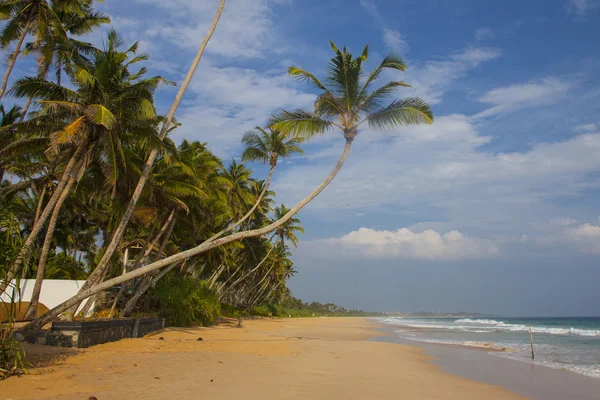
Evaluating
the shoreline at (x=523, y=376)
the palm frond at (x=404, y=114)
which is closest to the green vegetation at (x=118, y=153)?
the palm frond at (x=404, y=114)

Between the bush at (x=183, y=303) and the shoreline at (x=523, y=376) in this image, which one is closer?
the shoreline at (x=523, y=376)

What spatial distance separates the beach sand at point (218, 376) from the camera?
5895mm

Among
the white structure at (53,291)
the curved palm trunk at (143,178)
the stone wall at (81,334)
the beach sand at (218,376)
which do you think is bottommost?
the beach sand at (218,376)

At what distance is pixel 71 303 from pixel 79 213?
57.7 feet

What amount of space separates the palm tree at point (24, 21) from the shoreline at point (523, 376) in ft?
54.8

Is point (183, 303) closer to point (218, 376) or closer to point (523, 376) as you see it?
point (218, 376)

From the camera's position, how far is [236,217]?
27.6m

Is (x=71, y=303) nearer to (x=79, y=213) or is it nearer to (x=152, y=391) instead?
(x=152, y=391)

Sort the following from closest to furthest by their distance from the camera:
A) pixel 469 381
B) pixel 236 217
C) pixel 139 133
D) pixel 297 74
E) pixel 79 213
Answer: pixel 469 381
pixel 139 133
pixel 297 74
pixel 79 213
pixel 236 217

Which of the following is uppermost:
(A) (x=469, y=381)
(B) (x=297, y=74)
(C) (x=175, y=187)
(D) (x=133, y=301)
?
(B) (x=297, y=74)

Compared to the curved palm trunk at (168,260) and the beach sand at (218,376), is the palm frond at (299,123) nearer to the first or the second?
the curved palm trunk at (168,260)

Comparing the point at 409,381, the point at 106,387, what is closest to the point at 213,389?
the point at 106,387

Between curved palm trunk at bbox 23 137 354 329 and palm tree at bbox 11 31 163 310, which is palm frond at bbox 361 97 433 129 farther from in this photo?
palm tree at bbox 11 31 163 310

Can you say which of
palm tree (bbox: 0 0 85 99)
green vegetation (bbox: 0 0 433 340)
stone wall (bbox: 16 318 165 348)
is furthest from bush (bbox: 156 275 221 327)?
palm tree (bbox: 0 0 85 99)
